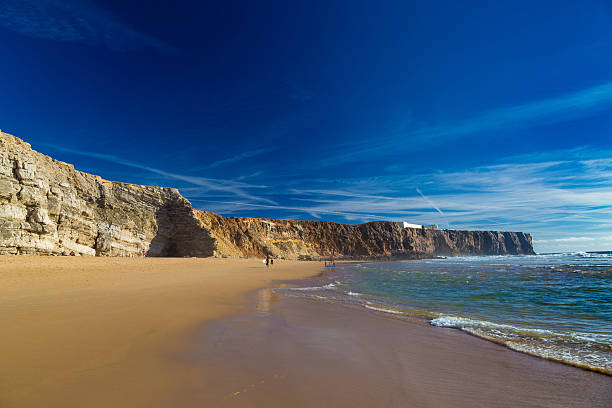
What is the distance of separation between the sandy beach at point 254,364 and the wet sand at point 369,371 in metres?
0.02

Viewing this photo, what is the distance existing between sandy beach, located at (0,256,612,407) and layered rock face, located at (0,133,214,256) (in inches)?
639

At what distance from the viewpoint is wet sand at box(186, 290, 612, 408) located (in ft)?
8.13

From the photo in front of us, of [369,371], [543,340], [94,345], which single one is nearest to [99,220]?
[94,345]

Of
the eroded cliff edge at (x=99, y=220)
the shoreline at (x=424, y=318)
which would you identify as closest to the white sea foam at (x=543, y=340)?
the shoreline at (x=424, y=318)

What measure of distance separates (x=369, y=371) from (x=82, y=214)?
28.5 metres

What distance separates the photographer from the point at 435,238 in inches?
4380

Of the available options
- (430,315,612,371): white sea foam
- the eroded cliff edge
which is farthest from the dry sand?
the eroded cliff edge

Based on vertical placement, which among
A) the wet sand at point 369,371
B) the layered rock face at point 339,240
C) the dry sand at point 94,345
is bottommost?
the wet sand at point 369,371

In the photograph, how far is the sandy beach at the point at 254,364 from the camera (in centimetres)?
240

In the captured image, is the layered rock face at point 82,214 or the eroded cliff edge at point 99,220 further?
the eroded cliff edge at point 99,220

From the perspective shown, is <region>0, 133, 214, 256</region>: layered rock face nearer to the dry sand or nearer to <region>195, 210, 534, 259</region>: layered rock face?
<region>195, 210, 534, 259</region>: layered rock face

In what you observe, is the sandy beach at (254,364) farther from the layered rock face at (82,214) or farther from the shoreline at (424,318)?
the layered rock face at (82,214)

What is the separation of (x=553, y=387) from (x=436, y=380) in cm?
127

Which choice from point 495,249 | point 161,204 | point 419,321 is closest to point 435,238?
point 495,249
